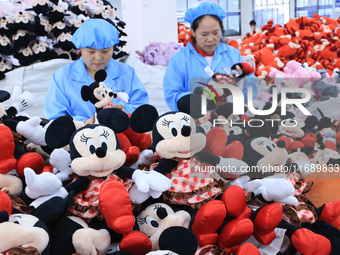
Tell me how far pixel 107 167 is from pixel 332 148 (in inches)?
28.5

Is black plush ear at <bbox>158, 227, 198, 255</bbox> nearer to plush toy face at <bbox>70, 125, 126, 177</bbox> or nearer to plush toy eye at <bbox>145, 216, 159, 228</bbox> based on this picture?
plush toy eye at <bbox>145, 216, 159, 228</bbox>

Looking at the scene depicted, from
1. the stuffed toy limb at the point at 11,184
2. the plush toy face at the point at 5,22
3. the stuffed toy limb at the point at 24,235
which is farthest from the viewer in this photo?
the plush toy face at the point at 5,22

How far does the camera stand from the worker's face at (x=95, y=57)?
5.39 feet

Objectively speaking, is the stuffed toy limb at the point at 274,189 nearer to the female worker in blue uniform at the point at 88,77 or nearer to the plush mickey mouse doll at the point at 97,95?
the plush mickey mouse doll at the point at 97,95

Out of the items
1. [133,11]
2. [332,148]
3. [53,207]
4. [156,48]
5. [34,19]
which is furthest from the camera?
[133,11]

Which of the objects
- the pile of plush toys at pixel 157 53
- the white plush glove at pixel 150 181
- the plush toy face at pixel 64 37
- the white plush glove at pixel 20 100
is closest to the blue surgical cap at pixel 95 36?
the white plush glove at pixel 20 100

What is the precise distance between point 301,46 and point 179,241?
291cm

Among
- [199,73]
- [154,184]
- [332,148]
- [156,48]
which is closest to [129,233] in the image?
[154,184]

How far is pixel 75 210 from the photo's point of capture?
80cm

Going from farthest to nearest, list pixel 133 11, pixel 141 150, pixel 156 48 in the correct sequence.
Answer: pixel 133 11 < pixel 156 48 < pixel 141 150

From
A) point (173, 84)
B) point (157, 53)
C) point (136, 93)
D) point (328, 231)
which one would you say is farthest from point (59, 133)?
point (157, 53)

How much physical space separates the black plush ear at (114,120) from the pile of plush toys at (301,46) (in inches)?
89.6

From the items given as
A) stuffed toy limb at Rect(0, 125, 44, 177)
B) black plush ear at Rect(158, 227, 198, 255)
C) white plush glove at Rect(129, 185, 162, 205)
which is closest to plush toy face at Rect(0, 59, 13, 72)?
stuffed toy limb at Rect(0, 125, 44, 177)

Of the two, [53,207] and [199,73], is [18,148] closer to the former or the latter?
[53,207]
